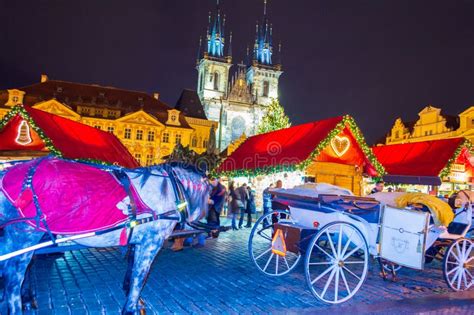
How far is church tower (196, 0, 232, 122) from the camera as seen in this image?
67.3 meters

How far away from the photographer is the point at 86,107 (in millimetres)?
44812

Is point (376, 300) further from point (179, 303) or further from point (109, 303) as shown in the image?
point (109, 303)

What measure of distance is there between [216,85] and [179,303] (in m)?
67.3

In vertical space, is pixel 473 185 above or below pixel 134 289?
above

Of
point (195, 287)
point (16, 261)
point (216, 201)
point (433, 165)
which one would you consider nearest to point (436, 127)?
point (433, 165)

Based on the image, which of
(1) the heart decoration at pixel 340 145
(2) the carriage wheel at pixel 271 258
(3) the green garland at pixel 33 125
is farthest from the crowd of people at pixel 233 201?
(3) the green garland at pixel 33 125

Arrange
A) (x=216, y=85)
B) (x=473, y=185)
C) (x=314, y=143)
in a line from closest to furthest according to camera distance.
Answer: (x=314, y=143), (x=473, y=185), (x=216, y=85)

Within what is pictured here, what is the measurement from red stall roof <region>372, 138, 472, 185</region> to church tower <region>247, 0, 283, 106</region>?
56.1 metres

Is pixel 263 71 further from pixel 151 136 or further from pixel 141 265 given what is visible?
pixel 141 265

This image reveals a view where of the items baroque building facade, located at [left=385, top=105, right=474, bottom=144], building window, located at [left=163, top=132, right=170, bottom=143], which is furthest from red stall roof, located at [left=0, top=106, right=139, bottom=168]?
baroque building facade, located at [left=385, top=105, right=474, bottom=144]

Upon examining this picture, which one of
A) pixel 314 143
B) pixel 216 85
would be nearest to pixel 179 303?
pixel 314 143

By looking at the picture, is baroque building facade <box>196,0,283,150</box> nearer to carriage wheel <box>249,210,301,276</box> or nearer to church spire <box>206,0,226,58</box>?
church spire <box>206,0,226,58</box>

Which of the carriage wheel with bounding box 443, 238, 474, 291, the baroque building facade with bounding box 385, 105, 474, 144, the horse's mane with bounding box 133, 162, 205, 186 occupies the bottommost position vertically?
the carriage wheel with bounding box 443, 238, 474, 291

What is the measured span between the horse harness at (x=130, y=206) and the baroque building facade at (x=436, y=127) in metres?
42.3
